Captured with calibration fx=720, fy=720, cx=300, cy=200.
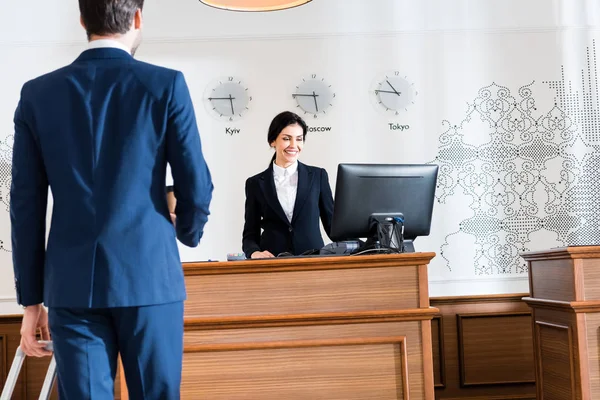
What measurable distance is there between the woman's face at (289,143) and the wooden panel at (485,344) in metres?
1.43

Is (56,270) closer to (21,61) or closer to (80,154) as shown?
(80,154)

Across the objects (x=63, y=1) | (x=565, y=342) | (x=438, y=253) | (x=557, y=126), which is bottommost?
(x=565, y=342)

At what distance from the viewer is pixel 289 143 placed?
3.82 m

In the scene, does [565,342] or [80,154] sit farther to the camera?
[565,342]

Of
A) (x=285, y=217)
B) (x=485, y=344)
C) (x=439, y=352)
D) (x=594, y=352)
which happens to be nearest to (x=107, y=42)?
(x=285, y=217)

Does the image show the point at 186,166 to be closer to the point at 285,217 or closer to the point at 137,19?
the point at 137,19

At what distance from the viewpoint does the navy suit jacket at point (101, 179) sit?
150cm

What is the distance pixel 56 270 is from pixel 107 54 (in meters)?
0.48

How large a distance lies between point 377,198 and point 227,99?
1.94 m

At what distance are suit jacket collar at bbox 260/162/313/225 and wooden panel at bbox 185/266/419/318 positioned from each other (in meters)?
1.03

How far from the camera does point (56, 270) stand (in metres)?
1.52

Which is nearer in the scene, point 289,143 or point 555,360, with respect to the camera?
point 555,360

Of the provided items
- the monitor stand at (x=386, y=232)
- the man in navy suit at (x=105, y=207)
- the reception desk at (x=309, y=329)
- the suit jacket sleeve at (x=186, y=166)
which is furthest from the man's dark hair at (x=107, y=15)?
the monitor stand at (x=386, y=232)

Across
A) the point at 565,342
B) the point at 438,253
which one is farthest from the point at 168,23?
the point at 565,342
